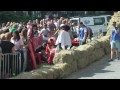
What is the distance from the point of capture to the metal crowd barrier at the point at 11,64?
39.8 feet

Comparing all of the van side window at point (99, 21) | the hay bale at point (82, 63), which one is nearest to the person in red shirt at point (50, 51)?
the hay bale at point (82, 63)

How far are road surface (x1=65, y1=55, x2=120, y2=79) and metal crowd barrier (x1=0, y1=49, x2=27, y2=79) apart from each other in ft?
5.41

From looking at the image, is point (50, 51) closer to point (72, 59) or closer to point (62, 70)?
point (72, 59)

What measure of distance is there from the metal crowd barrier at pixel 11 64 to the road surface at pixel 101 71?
165 cm

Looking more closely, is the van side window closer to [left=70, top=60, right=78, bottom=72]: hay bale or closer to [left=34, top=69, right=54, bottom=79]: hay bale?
[left=70, top=60, right=78, bottom=72]: hay bale

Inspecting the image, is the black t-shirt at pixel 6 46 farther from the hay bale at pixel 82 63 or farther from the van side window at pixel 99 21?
the van side window at pixel 99 21

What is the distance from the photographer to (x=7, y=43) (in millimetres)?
12742

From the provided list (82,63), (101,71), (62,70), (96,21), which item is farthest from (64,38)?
(96,21)

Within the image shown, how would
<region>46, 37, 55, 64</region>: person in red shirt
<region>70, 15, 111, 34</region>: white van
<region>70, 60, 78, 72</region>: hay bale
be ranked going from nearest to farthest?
<region>70, 60, 78, 72</region>: hay bale < <region>46, 37, 55, 64</region>: person in red shirt < <region>70, 15, 111, 34</region>: white van

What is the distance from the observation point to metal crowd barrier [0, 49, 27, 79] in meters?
12.1

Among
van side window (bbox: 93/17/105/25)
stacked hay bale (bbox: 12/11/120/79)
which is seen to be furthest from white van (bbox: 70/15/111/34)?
stacked hay bale (bbox: 12/11/120/79)

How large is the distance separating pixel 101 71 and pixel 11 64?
364 cm

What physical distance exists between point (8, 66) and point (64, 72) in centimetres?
194

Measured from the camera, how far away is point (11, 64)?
12.7m
